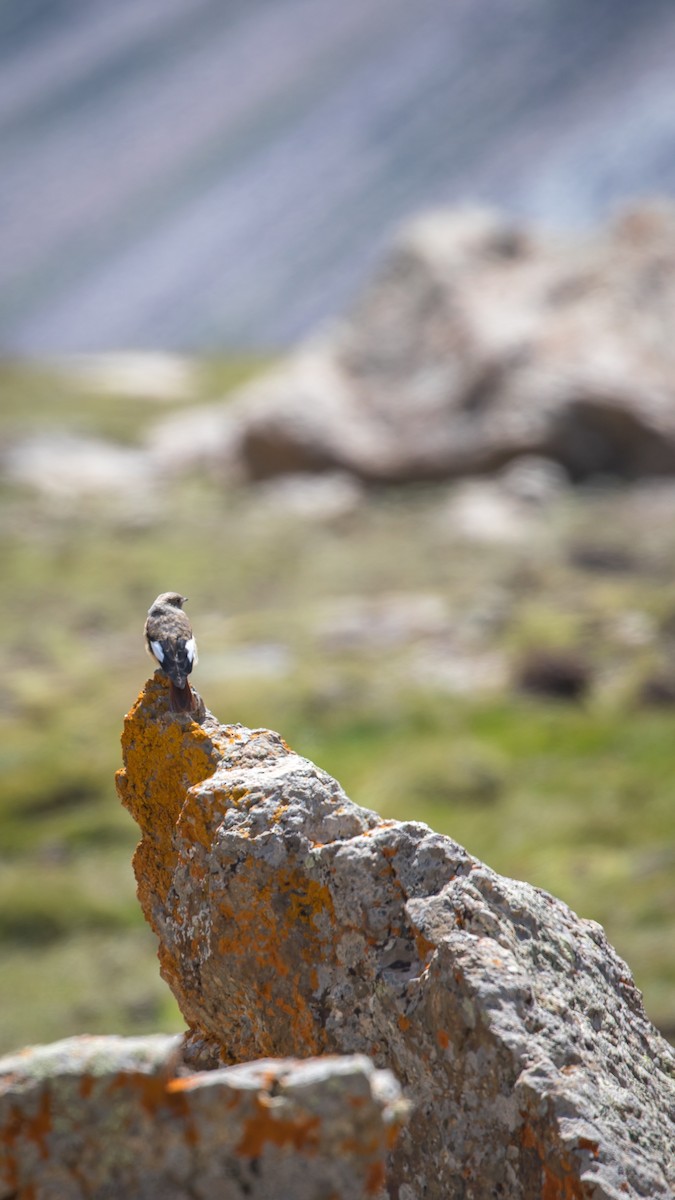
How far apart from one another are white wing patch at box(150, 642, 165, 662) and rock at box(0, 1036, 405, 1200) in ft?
13.1

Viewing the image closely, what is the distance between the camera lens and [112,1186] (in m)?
4.95

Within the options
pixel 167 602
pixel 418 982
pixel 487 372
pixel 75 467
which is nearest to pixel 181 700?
pixel 167 602

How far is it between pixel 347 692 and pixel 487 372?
28787 mm

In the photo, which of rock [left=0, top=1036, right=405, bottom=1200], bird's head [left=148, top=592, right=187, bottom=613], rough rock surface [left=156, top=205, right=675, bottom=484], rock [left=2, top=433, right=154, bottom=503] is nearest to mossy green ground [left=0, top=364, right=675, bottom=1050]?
rock [left=2, top=433, right=154, bottom=503]

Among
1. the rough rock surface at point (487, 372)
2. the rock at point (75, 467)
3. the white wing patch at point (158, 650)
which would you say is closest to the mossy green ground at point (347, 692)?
the rock at point (75, 467)

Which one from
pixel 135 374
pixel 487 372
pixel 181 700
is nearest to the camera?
pixel 181 700

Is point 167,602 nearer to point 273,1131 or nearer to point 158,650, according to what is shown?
point 158,650

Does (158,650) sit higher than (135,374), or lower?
lower

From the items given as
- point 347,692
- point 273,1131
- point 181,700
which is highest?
point 347,692

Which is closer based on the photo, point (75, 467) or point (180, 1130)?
point (180, 1130)

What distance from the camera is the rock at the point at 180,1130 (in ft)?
16.0

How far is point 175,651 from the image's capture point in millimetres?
8758

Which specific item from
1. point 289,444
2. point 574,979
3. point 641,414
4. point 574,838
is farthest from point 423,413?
point 574,979

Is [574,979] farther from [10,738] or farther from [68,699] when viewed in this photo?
[68,699]
